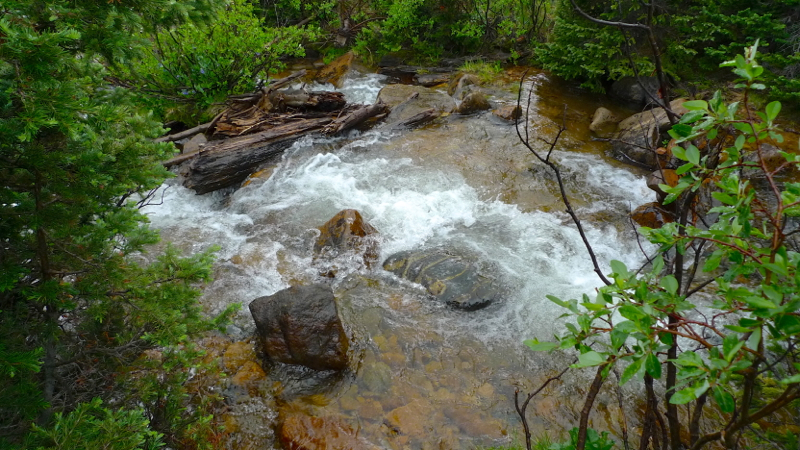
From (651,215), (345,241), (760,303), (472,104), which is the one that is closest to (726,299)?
(760,303)

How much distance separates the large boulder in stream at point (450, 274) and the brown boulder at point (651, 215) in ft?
8.76

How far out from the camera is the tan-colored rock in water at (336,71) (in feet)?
42.9

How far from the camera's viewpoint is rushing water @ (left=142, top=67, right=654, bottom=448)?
431 centimetres

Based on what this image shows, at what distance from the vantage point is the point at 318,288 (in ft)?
16.2

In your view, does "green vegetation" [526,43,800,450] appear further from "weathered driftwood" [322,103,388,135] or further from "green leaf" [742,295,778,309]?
"weathered driftwood" [322,103,388,135]

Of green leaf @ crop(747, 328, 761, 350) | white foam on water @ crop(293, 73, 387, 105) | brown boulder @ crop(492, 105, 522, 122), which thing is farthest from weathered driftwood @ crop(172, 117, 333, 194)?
green leaf @ crop(747, 328, 761, 350)

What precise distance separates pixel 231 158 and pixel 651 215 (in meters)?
6.97

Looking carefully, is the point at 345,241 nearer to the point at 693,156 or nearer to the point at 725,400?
the point at 693,156

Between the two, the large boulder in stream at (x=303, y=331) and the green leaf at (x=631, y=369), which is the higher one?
the green leaf at (x=631, y=369)

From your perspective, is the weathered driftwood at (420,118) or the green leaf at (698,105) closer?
the green leaf at (698,105)

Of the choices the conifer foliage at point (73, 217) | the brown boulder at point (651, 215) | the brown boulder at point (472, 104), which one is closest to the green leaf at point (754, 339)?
the conifer foliage at point (73, 217)

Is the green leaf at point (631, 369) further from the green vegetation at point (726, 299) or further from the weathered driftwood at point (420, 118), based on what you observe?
the weathered driftwood at point (420, 118)

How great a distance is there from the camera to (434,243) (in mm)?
6625

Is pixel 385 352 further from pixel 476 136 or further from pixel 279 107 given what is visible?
pixel 279 107
